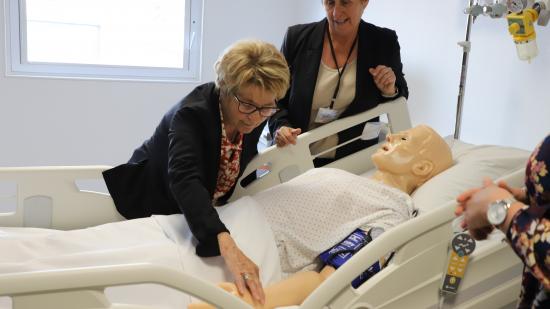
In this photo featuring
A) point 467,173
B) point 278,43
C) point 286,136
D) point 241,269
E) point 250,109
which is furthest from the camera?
point 278,43

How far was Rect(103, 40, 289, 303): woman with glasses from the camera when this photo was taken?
1612 millimetres

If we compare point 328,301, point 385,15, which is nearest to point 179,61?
point 385,15

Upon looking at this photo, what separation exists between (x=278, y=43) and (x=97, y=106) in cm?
139

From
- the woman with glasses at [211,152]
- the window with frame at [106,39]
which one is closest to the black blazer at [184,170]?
the woman with glasses at [211,152]

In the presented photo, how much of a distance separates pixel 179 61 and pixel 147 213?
2.43m

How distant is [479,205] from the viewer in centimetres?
102

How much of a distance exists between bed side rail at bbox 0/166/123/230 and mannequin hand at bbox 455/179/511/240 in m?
1.34

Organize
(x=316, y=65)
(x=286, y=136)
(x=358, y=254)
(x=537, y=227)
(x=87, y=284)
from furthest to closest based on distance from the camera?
(x=316, y=65) < (x=286, y=136) < (x=358, y=254) < (x=87, y=284) < (x=537, y=227)

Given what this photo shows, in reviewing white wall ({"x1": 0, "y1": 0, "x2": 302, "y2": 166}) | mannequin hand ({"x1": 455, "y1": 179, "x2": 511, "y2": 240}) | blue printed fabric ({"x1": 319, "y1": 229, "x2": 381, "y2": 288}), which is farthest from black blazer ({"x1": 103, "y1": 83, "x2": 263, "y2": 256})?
white wall ({"x1": 0, "y1": 0, "x2": 302, "y2": 166})

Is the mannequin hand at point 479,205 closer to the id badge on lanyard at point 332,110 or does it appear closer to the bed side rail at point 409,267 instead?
the bed side rail at point 409,267

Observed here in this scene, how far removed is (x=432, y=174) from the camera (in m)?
2.03

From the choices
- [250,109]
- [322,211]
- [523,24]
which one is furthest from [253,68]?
[523,24]

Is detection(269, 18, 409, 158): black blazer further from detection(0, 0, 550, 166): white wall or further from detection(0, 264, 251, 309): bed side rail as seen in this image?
detection(0, 264, 251, 309): bed side rail

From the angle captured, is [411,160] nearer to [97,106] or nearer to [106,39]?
[97,106]
